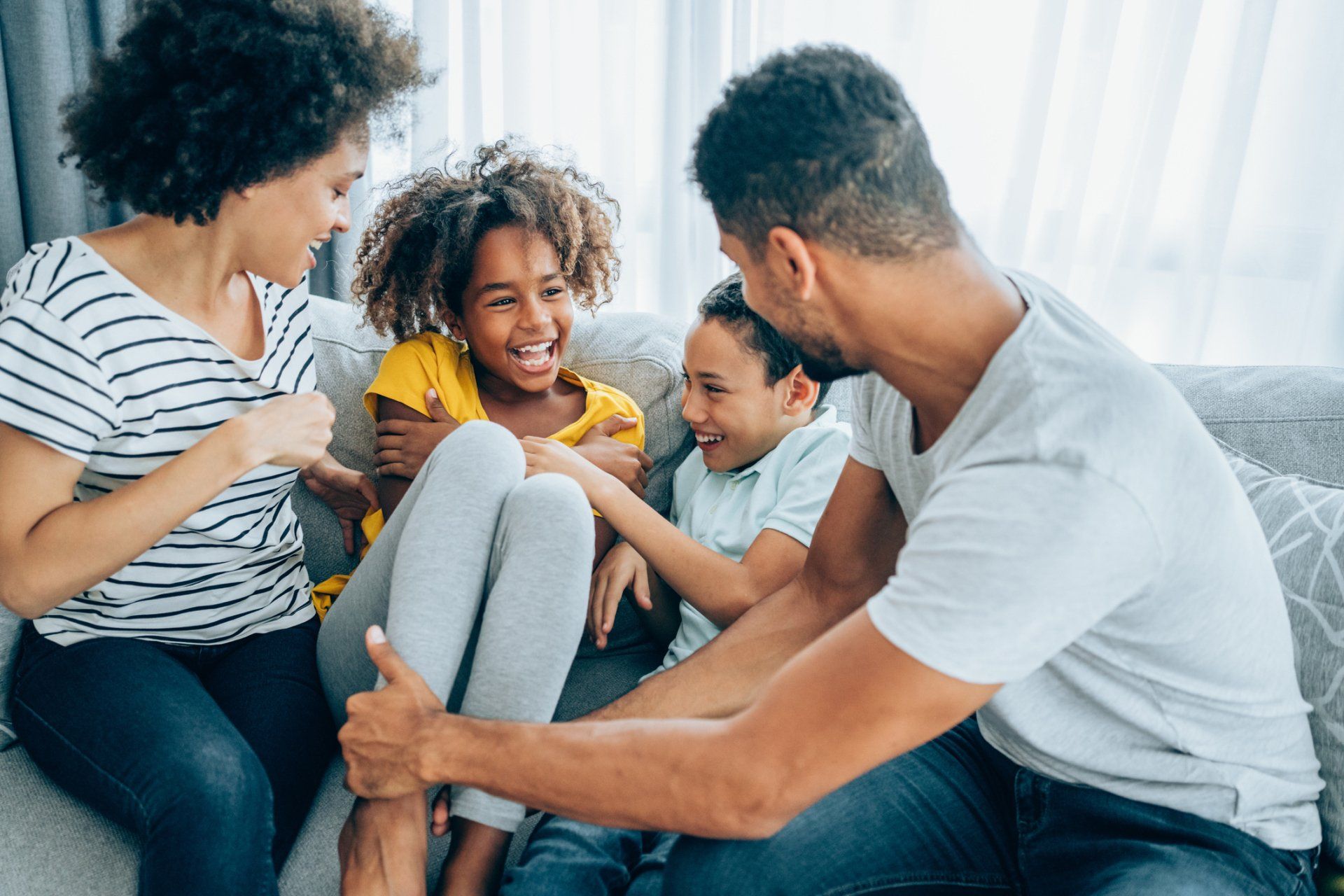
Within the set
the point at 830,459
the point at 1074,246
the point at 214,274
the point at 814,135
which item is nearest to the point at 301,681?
the point at 214,274

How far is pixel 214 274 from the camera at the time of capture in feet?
4.02

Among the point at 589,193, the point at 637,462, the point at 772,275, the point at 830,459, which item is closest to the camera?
the point at 772,275

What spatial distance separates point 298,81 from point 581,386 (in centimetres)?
71

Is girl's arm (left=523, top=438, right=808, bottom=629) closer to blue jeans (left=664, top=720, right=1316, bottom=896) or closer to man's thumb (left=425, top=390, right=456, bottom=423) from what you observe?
man's thumb (left=425, top=390, right=456, bottom=423)

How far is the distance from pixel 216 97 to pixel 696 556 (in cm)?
82

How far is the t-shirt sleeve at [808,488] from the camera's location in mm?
1361

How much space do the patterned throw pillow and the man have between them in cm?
4

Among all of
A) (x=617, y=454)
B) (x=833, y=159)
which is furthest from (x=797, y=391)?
(x=833, y=159)

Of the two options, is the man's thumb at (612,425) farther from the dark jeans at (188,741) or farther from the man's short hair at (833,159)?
the man's short hair at (833,159)

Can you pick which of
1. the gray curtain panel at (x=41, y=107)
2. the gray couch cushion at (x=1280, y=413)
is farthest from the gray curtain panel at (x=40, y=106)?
the gray couch cushion at (x=1280, y=413)

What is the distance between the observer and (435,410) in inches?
60.6

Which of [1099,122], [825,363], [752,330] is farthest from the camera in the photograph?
[1099,122]

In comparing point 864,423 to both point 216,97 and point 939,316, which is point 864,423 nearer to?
point 939,316

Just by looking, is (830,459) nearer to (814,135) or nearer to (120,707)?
(814,135)
